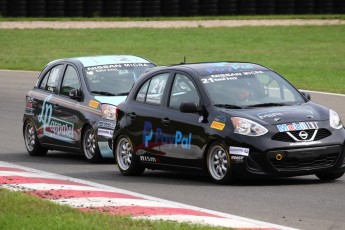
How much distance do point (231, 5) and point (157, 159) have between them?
3586 centimetres

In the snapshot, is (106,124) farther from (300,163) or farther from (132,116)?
(300,163)

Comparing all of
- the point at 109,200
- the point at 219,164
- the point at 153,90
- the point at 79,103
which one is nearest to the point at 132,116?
the point at 153,90

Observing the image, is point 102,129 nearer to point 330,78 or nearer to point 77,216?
point 77,216

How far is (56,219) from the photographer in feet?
30.5

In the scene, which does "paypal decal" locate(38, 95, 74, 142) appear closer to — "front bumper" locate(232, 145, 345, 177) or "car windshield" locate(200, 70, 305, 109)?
"car windshield" locate(200, 70, 305, 109)

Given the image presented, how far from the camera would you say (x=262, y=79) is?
43.8ft

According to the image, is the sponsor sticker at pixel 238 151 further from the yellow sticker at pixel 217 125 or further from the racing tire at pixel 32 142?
the racing tire at pixel 32 142

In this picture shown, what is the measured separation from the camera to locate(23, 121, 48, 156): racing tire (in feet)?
56.5

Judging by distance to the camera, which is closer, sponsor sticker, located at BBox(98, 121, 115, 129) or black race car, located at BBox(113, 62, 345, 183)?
black race car, located at BBox(113, 62, 345, 183)

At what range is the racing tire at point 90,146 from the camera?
15.5m

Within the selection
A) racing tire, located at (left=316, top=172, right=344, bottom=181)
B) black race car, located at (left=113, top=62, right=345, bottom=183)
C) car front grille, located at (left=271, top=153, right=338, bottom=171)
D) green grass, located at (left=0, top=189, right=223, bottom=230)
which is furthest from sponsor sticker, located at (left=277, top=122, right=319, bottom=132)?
green grass, located at (left=0, top=189, right=223, bottom=230)

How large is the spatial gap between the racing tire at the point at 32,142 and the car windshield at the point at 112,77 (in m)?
1.50

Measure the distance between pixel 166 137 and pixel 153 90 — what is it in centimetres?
78

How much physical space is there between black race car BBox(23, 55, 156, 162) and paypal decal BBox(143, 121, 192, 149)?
174 cm
